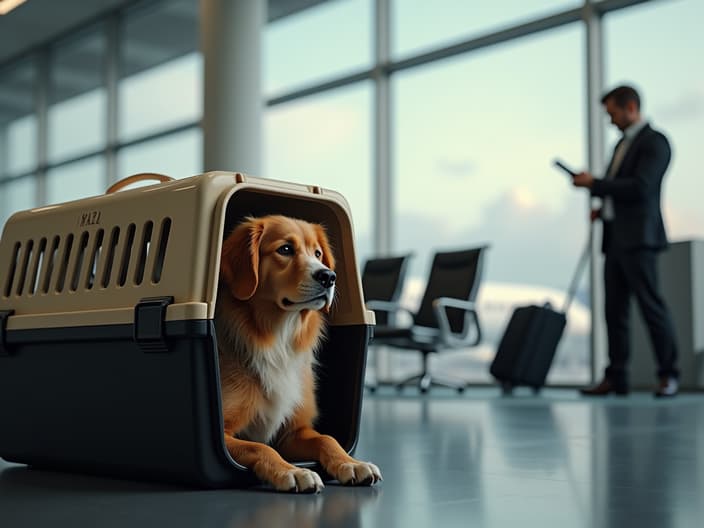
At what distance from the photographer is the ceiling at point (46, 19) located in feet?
35.5

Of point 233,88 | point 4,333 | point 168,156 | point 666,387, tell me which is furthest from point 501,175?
point 4,333

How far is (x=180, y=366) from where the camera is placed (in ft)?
5.90

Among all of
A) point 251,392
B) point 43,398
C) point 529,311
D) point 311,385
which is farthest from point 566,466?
point 529,311

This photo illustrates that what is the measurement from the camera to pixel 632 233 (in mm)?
5512

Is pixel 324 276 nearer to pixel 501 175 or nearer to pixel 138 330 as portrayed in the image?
pixel 138 330

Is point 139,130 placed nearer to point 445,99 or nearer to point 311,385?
point 445,99

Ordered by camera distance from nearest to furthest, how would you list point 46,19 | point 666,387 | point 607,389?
point 666,387 → point 607,389 → point 46,19

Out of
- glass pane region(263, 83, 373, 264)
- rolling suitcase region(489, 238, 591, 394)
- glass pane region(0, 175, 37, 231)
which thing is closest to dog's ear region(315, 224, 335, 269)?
rolling suitcase region(489, 238, 591, 394)

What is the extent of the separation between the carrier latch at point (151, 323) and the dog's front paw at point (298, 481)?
32cm

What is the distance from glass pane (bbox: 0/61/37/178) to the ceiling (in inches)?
26.2

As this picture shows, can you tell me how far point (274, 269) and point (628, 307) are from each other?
4120 millimetres

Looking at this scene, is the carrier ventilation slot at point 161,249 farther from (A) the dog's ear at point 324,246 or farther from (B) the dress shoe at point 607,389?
(B) the dress shoe at point 607,389

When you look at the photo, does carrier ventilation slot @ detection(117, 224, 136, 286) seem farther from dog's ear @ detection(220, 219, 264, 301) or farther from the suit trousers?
the suit trousers

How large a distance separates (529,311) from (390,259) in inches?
60.8
